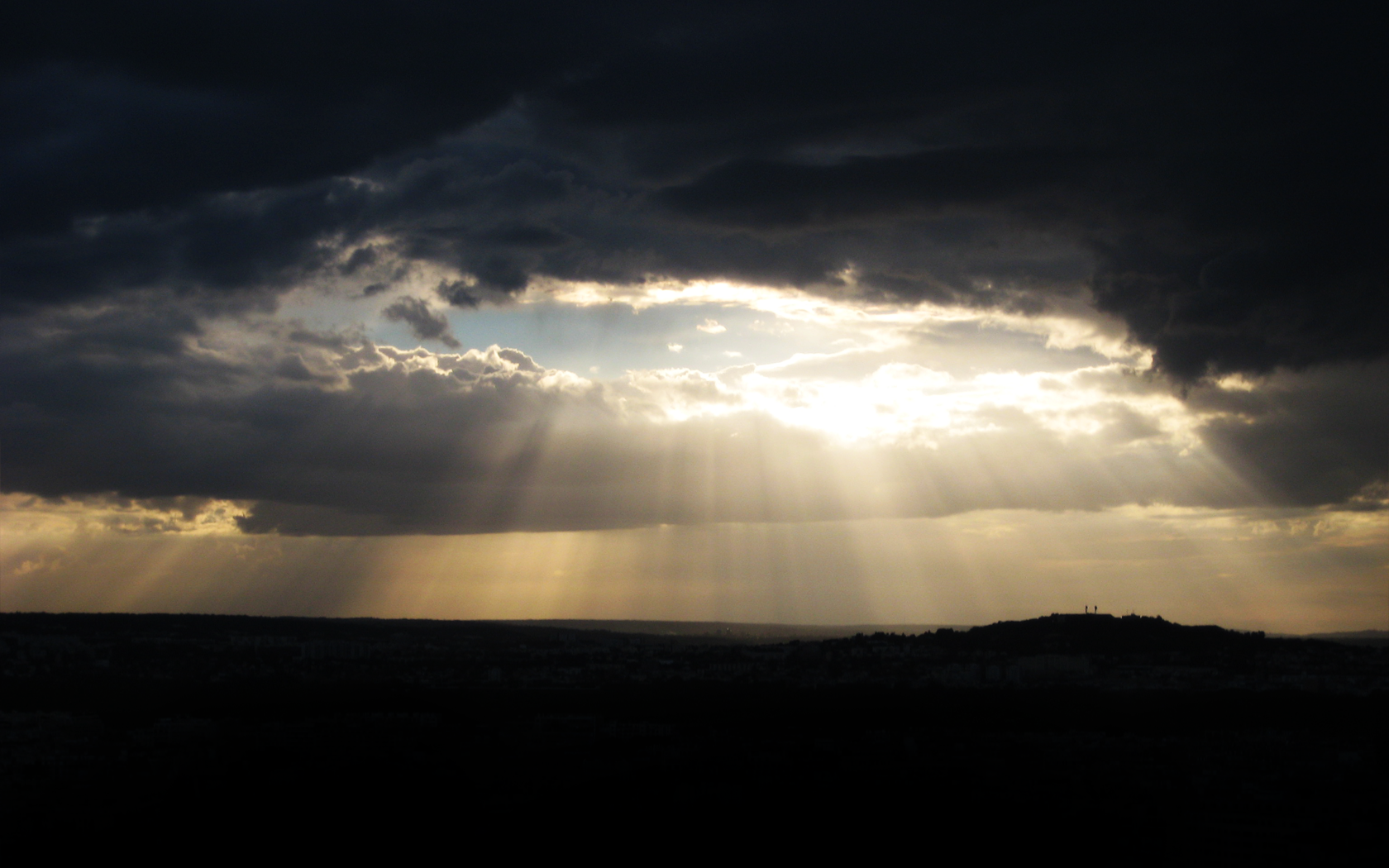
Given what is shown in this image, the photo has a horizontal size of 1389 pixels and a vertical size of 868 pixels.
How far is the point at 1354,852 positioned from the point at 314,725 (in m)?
66.3

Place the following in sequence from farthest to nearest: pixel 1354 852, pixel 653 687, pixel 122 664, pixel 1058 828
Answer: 1. pixel 122 664
2. pixel 653 687
3. pixel 1058 828
4. pixel 1354 852

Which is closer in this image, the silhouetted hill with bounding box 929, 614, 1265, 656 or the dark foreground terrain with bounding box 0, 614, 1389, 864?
the dark foreground terrain with bounding box 0, 614, 1389, 864

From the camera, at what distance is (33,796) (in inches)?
2714

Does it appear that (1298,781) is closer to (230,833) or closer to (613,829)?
(613,829)

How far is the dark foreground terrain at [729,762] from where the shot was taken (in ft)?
209

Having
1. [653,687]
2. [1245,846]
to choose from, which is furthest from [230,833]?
[653,687]

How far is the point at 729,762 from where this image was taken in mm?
80438

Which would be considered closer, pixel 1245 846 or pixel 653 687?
pixel 1245 846

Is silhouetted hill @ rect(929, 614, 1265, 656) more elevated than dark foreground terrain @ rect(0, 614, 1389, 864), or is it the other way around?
silhouetted hill @ rect(929, 614, 1265, 656)

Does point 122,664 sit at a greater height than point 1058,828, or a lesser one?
greater

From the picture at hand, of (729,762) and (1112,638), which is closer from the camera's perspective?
(729,762)

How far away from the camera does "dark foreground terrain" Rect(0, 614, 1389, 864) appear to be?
63.6m

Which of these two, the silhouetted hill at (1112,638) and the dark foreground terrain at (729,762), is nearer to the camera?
the dark foreground terrain at (729,762)

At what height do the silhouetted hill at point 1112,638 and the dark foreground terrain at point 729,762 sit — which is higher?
the silhouetted hill at point 1112,638
